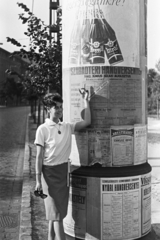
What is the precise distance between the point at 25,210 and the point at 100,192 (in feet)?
7.41

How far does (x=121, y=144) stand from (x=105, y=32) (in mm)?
1265

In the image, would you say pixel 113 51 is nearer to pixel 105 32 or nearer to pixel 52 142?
pixel 105 32

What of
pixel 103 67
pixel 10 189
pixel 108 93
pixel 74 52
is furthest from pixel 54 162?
pixel 10 189

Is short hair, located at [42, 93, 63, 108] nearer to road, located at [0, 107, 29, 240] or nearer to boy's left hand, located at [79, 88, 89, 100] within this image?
boy's left hand, located at [79, 88, 89, 100]

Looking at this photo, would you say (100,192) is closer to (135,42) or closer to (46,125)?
(46,125)

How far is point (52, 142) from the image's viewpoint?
4.00 metres

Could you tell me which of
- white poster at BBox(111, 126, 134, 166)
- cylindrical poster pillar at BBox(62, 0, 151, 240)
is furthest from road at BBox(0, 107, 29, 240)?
white poster at BBox(111, 126, 134, 166)

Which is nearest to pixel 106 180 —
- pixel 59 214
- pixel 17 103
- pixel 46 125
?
pixel 59 214

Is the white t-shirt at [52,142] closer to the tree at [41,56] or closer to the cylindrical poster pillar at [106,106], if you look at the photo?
the cylindrical poster pillar at [106,106]

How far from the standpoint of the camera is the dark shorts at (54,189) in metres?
4.00

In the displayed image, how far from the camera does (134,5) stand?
433cm

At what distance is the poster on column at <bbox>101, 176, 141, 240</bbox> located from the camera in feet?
13.8

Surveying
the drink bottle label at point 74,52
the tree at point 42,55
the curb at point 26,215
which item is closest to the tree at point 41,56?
the tree at point 42,55

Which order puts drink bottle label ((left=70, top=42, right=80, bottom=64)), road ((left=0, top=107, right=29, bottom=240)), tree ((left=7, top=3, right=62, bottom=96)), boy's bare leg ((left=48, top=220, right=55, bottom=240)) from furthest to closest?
tree ((left=7, top=3, right=62, bottom=96)), road ((left=0, top=107, right=29, bottom=240)), drink bottle label ((left=70, top=42, right=80, bottom=64)), boy's bare leg ((left=48, top=220, right=55, bottom=240))
